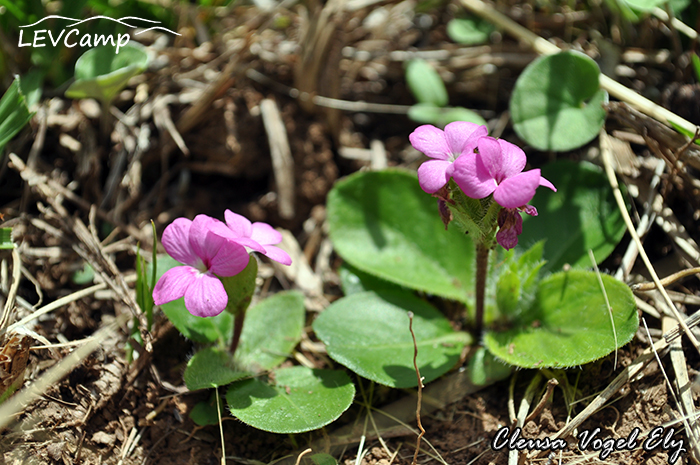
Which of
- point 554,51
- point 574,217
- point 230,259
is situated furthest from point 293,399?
point 554,51

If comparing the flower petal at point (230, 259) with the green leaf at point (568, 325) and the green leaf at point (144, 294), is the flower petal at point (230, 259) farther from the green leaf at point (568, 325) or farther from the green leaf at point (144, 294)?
the green leaf at point (568, 325)

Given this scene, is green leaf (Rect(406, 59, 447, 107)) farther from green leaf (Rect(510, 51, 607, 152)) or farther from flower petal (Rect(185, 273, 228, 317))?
flower petal (Rect(185, 273, 228, 317))

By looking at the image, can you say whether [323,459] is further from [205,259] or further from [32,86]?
[32,86]

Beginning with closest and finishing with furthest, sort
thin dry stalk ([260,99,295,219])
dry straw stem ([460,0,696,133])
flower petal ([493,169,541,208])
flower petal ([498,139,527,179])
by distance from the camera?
flower petal ([493,169,541,208]), flower petal ([498,139,527,179]), dry straw stem ([460,0,696,133]), thin dry stalk ([260,99,295,219])

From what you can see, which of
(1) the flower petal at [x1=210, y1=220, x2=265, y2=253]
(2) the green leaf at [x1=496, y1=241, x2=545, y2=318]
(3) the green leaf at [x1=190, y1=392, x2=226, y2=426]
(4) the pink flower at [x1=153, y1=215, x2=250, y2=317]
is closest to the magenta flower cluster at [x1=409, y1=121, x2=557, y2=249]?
(2) the green leaf at [x1=496, y1=241, x2=545, y2=318]

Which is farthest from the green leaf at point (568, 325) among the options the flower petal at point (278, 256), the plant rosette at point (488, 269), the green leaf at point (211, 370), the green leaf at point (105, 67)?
the green leaf at point (105, 67)

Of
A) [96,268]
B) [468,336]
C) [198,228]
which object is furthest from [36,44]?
[468,336]

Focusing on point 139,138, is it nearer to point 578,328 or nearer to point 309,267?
point 309,267
